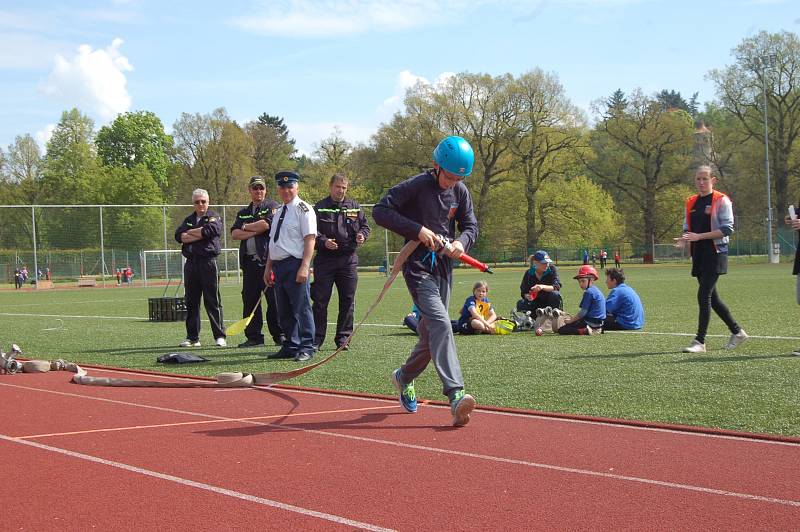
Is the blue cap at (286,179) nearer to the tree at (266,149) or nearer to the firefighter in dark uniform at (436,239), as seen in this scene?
the firefighter in dark uniform at (436,239)

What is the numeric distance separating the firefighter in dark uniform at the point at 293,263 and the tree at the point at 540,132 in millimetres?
59410

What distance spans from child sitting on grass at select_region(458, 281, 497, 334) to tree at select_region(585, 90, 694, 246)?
58284 millimetres

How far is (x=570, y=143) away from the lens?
229 ft

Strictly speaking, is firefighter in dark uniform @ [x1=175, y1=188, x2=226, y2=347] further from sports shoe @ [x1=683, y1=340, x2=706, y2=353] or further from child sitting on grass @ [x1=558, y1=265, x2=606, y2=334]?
sports shoe @ [x1=683, y1=340, x2=706, y2=353]

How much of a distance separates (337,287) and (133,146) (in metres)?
82.3

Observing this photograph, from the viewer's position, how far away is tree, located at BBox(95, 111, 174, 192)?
8860cm

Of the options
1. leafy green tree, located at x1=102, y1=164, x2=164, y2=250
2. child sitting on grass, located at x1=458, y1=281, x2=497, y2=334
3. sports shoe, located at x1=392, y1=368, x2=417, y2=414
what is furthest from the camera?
leafy green tree, located at x1=102, y1=164, x2=164, y2=250

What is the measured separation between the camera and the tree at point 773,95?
64500mm

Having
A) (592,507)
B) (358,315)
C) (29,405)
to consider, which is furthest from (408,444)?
(358,315)

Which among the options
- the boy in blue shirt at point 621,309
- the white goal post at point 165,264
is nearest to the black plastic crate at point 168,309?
the boy in blue shirt at point 621,309

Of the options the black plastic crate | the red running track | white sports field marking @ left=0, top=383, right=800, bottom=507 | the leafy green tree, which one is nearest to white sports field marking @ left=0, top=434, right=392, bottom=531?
the red running track

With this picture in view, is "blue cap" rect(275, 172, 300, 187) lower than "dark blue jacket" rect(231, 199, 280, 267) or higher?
higher

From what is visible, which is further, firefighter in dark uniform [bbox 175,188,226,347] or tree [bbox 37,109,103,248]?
tree [bbox 37,109,103,248]

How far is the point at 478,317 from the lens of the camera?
13.7m
